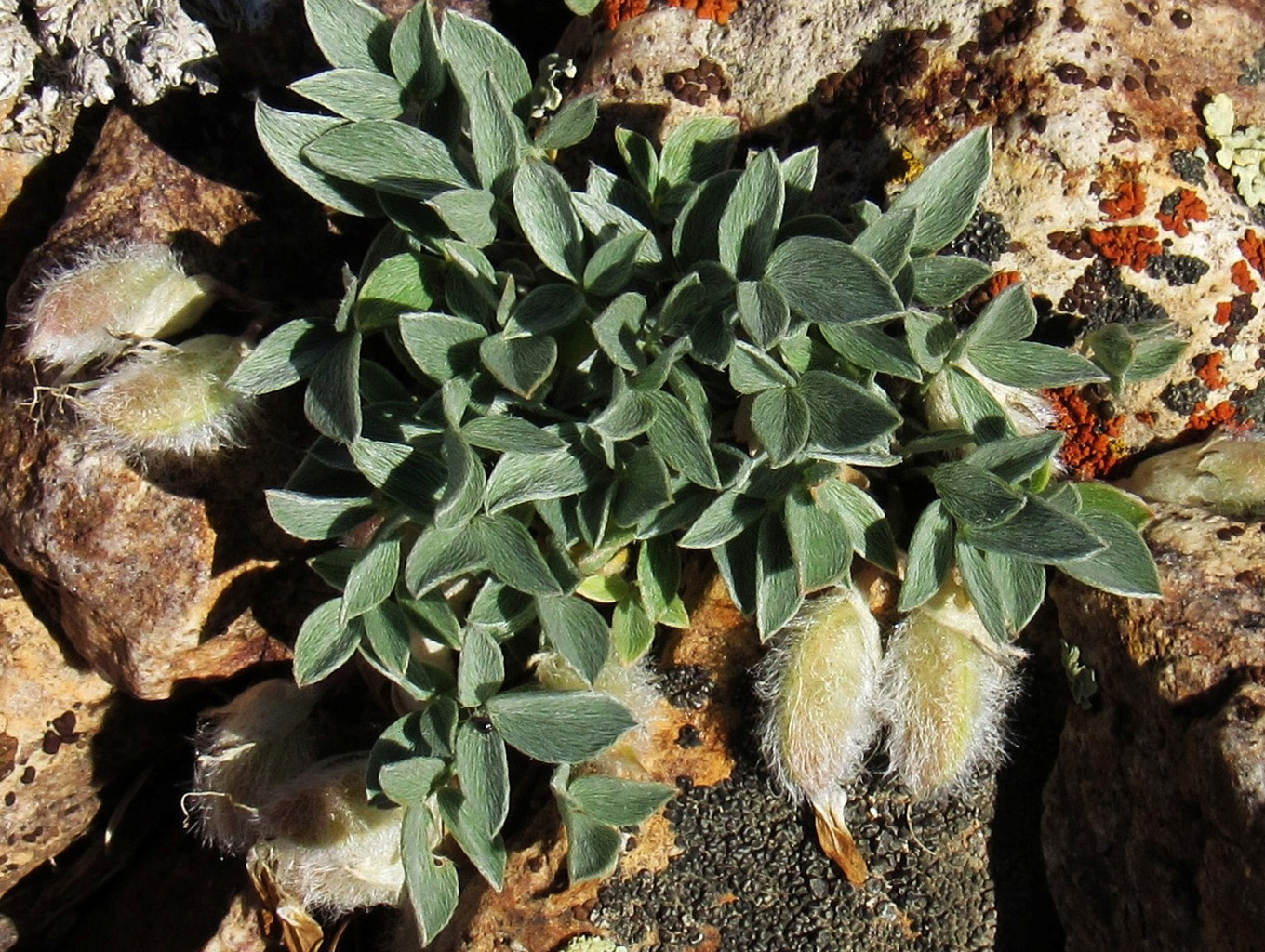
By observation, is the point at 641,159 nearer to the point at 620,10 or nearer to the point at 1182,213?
the point at 620,10

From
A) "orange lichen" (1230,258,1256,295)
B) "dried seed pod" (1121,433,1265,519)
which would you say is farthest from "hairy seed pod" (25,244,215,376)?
"orange lichen" (1230,258,1256,295)

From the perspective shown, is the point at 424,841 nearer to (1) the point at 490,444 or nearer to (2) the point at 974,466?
(1) the point at 490,444

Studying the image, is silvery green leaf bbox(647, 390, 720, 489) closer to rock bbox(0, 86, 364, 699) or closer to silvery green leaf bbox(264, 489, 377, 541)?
silvery green leaf bbox(264, 489, 377, 541)

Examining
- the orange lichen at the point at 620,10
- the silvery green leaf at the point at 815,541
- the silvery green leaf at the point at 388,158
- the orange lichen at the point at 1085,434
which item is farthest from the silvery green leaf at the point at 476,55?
the orange lichen at the point at 1085,434

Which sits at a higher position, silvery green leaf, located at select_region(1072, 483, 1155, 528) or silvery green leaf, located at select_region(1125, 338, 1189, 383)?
silvery green leaf, located at select_region(1125, 338, 1189, 383)

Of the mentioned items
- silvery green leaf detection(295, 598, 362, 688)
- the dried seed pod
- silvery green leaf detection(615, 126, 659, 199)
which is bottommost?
silvery green leaf detection(295, 598, 362, 688)

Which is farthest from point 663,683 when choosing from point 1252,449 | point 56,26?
point 56,26

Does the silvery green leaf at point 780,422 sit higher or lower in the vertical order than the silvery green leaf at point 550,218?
lower

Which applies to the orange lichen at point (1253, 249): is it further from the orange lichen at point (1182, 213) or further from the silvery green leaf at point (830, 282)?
the silvery green leaf at point (830, 282)
